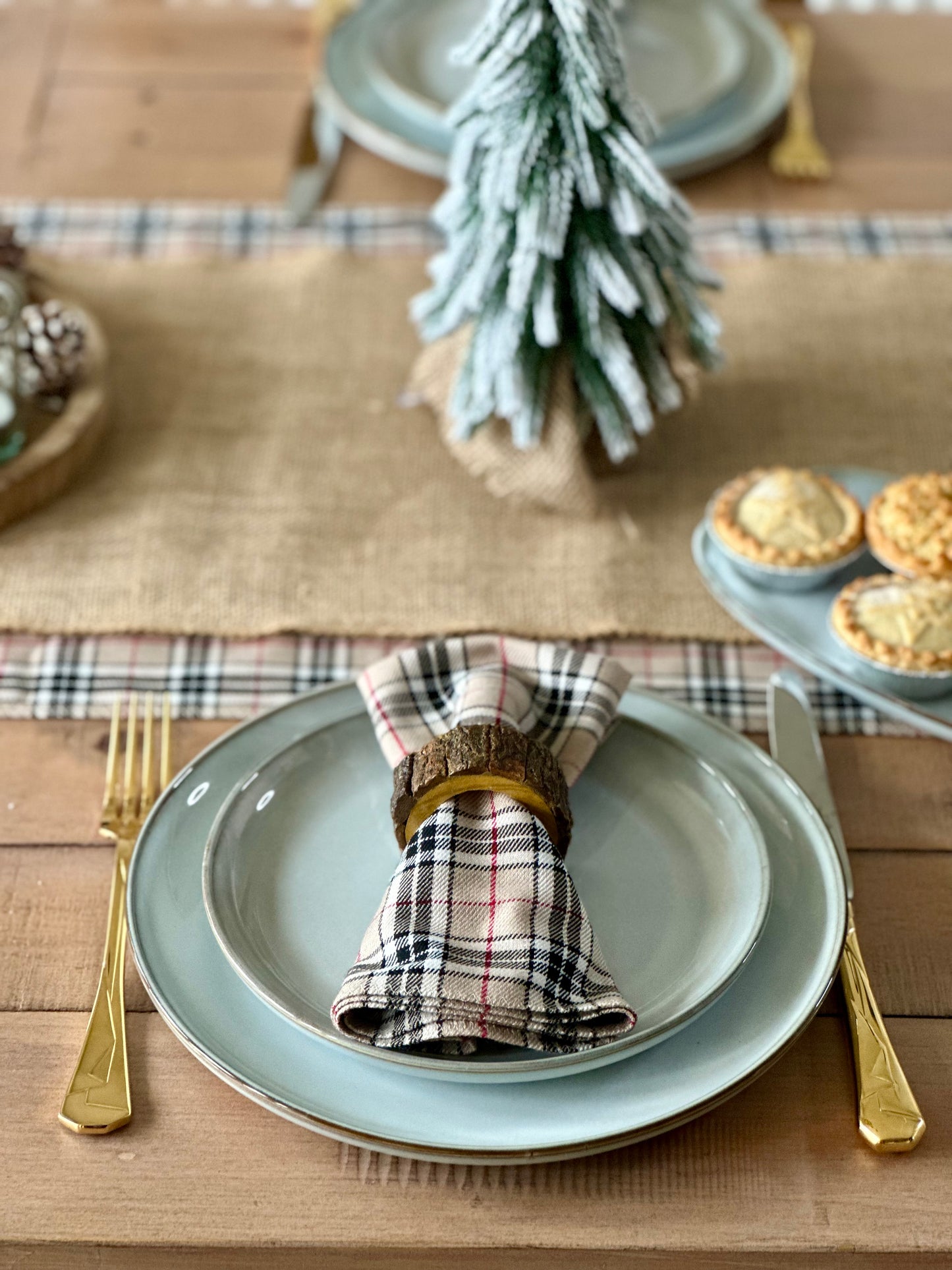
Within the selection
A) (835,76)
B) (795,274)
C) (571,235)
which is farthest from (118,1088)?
(835,76)

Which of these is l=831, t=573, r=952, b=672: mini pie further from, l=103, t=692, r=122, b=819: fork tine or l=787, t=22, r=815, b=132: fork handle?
l=787, t=22, r=815, b=132: fork handle

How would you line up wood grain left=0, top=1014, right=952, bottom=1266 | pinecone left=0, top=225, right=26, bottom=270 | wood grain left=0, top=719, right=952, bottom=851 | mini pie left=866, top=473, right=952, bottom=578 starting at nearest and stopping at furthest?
wood grain left=0, top=1014, right=952, bottom=1266, wood grain left=0, top=719, right=952, bottom=851, mini pie left=866, top=473, right=952, bottom=578, pinecone left=0, top=225, right=26, bottom=270

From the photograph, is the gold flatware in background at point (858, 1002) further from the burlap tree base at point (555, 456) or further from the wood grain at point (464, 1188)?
the burlap tree base at point (555, 456)

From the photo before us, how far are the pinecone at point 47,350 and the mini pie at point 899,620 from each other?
70 centimetres

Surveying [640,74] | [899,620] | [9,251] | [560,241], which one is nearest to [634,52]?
[640,74]

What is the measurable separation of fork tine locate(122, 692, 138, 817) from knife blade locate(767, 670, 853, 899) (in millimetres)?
445

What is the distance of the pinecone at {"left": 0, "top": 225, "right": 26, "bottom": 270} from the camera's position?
1.21 meters

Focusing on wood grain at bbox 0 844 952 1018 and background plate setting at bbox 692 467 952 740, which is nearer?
wood grain at bbox 0 844 952 1018

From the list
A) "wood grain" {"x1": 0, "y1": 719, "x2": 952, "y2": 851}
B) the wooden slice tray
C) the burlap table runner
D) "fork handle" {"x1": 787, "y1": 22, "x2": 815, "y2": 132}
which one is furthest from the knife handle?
"fork handle" {"x1": 787, "y1": 22, "x2": 815, "y2": 132}

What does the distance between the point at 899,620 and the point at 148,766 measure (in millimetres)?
549

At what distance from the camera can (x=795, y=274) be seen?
4.52ft

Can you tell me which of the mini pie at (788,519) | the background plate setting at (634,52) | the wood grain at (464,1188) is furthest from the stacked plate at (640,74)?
the wood grain at (464,1188)

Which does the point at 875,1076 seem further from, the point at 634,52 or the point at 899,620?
the point at 634,52

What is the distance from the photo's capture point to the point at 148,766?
2.94 feet
